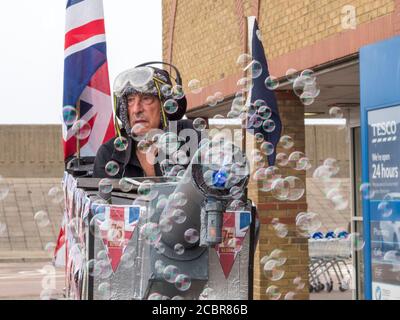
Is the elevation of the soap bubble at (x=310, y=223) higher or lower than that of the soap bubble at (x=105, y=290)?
higher

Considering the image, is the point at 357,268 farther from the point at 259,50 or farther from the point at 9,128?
the point at 9,128

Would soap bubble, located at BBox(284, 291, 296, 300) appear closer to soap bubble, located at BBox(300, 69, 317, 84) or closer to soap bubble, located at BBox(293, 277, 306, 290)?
soap bubble, located at BBox(293, 277, 306, 290)

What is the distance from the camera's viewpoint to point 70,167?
773cm

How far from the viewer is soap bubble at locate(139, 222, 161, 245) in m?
4.90

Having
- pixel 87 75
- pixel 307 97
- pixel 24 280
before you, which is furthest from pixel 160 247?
pixel 24 280

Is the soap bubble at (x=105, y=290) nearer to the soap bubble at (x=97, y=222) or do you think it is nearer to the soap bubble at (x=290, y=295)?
the soap bubble at (x=97, y=222)

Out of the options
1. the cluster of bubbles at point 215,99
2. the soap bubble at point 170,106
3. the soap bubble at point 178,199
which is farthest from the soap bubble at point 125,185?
the cluster of bubbles at point 215,99

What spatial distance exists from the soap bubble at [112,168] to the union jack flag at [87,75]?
10.8ft

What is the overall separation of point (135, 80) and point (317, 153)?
26.7 metres

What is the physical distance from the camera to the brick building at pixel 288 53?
362 inches

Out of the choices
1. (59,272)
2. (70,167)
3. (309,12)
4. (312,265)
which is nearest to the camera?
(70,167)

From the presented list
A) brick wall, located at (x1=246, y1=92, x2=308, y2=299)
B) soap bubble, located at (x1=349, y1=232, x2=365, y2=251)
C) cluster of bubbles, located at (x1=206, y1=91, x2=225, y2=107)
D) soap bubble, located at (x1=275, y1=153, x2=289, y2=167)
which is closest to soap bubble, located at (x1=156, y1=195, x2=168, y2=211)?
soap bubble, located at (x1=275, y1=153, x2=289, y2=167)

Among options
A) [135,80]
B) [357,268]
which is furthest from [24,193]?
[135,80]

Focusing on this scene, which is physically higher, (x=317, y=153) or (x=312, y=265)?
(x=317, y=153)
